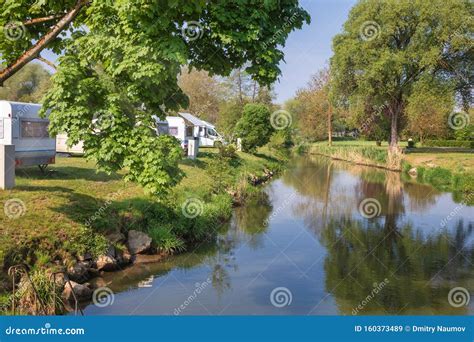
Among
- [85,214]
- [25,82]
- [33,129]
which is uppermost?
[25,82]

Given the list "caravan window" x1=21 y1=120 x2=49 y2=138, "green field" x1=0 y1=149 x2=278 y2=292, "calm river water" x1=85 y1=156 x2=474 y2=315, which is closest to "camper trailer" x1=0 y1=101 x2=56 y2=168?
"caravan window" x1=21 y1=120 x2=49 y2=138

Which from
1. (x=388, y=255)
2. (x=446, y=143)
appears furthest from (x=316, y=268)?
(x=446, y=143)

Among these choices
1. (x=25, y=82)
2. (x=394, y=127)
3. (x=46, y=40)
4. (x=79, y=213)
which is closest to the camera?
(x=46, y=40)

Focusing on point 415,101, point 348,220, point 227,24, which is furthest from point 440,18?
point 227,24

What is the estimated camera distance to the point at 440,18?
4481cm

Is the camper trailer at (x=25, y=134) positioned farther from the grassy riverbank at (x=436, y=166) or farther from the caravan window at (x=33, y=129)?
the grassy riverbank at (x=436, y=166)

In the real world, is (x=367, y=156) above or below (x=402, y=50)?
below

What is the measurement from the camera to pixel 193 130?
50281 millimetres

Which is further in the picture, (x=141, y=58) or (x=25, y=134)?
(x=25, y=134)

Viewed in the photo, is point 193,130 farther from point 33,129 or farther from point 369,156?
point 33,129

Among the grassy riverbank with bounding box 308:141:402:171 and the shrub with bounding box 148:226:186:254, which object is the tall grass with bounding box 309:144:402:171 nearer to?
the grassy riverbank with bounding box 308:141:402:171

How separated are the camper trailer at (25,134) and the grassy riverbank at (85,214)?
2.40ft

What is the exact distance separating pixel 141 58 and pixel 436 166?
4036 centimetres

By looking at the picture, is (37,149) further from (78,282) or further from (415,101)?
(415,101)
